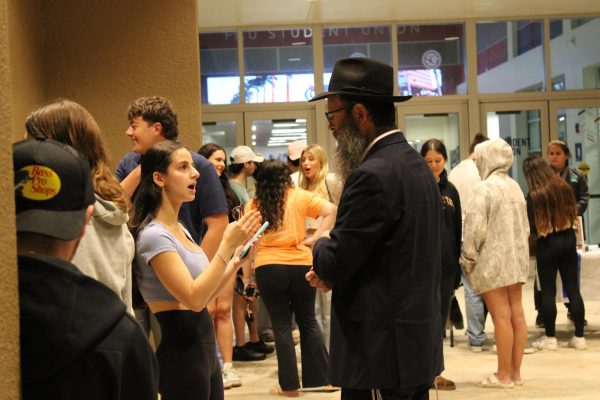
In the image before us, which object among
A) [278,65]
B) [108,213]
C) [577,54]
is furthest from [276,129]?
[108,213]

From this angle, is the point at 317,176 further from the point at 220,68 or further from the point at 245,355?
the point at 220,68

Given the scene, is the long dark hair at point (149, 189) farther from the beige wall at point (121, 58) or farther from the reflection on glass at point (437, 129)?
the reflection on glass at point (437, 129)

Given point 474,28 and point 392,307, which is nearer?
point 392,307

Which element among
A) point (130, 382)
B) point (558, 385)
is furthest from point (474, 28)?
point (130, 382)

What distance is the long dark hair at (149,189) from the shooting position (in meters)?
2.91

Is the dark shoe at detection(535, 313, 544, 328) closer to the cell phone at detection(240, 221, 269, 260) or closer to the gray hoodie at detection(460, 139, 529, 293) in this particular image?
the gray hoodie at detection(460, 139, 529, 293)

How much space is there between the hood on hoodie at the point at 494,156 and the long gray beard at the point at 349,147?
2.86 m

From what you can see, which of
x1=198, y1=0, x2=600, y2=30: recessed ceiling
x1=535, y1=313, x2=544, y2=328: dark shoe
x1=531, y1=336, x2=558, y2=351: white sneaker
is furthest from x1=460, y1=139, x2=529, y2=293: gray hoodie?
x1=198, y1=0, x2=600, y2=30: recessed ceiling

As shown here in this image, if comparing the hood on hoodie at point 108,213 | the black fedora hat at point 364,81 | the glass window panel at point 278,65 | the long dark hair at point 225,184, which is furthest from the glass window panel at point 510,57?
the hood on hoodie at point 108,213

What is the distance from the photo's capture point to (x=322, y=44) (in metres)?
11.8

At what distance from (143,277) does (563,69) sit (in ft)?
34.3

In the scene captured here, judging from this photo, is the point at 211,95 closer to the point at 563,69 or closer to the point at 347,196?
the point at 563,69

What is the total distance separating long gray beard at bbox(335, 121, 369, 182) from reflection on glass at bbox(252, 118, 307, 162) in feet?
29.1

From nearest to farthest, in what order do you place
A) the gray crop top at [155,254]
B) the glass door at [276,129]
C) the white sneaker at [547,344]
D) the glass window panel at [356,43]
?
the gray crop top at [155,254]
the white sneaker at [547,344]
the glass door at [276,129]
the glass window panel at [356,43]
